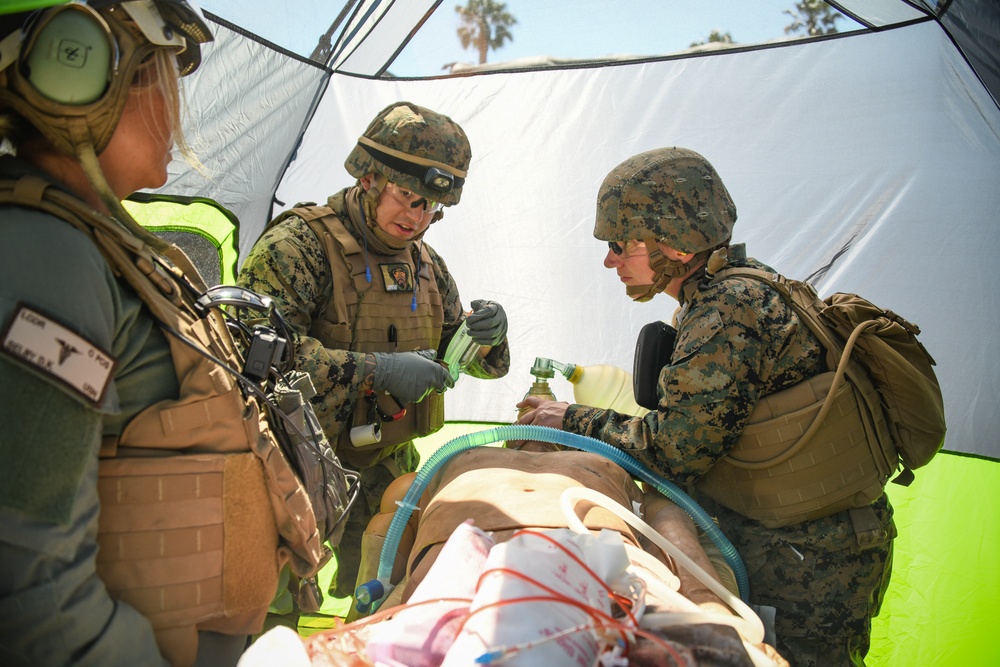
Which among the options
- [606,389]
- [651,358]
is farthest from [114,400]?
[606,389]

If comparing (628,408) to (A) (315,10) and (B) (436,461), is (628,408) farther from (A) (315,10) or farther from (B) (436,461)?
(A) (315,10)

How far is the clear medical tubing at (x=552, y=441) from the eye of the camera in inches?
88.2

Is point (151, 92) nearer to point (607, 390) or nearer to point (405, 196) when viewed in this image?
point (405, 196)

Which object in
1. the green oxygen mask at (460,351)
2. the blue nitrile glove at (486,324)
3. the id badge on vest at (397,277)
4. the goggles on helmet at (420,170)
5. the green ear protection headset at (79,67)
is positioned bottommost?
the green oxygen mask at (460,351)

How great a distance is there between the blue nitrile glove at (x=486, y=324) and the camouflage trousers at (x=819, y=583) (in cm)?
137

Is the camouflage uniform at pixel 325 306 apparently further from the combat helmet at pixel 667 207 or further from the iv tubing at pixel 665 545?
the iv tubing at pixel 665 545

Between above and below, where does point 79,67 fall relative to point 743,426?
above

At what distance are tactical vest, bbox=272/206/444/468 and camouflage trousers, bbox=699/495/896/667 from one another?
152 centimetres

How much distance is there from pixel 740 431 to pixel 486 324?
126 centimetres

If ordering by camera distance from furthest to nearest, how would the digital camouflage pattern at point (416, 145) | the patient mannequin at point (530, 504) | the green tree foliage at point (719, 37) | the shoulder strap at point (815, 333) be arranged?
the green tree foliage at point (719, 37) < the digital camouflage pattern at point (416, 145) < the shoulder strap at point (815, 333) < the patient mannequin at point (530, 504)

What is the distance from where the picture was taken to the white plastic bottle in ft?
11.8

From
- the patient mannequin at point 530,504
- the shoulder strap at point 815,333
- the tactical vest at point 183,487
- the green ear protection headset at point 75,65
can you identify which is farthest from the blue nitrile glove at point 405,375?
the green ear protection headset at point 75,65

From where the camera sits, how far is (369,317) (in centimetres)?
310

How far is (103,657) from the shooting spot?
1.20m
